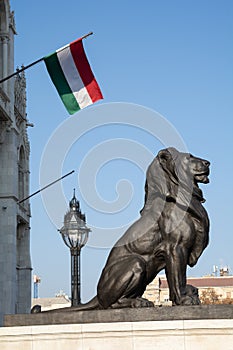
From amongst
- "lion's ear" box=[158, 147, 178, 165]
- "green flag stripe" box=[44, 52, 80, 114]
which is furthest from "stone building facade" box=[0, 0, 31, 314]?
"lion's ear" box=[158, 147, 178, 165]

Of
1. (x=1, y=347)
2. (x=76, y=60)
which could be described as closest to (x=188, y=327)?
(x=1, y=347)

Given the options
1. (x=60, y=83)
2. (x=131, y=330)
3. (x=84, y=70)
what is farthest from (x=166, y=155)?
(x=60, y=83)

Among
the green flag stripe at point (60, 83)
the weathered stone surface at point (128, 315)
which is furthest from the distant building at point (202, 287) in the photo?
the weathered stone surface at point (128, 315)

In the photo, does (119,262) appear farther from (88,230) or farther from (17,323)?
(88,230)

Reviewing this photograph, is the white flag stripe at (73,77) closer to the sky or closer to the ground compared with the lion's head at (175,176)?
closer to the sky

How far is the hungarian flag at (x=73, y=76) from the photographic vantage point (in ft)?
51.1

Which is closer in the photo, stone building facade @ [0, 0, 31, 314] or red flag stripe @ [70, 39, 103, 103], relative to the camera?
red flag stripe @ [70, 39, 103, 103]

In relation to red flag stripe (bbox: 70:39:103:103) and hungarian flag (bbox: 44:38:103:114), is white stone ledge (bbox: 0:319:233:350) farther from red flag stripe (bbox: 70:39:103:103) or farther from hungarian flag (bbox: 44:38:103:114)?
red flag stripe (bbox: 70:39:103:103)

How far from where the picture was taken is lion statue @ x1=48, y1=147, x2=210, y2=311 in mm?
8000

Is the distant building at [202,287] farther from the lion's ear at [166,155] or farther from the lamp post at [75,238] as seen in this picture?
the lion's ear at [166,155]

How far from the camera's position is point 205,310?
7230 millimetres

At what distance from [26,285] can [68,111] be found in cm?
2414

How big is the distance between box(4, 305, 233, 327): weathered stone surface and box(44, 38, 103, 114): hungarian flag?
817cm

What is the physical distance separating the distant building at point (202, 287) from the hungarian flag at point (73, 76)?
340 ft
